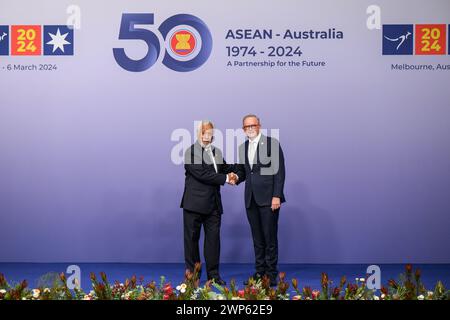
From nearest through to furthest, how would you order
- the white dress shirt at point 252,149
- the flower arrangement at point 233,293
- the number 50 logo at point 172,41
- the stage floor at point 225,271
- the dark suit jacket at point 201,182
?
the flower arrangement at point 233,293
the dark suit jacket at point 201,182
the white dress shirt at point 252,149
the stage floor at point 225,271
the number 50 logo at point 172,41

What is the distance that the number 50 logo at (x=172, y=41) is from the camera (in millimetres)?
6168

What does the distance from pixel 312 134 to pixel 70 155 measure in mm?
2731

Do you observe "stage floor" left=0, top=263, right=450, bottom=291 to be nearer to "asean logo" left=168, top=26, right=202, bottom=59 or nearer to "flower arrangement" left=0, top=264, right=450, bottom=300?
"asean logo" left=168, top=26, right=202, bottom=59

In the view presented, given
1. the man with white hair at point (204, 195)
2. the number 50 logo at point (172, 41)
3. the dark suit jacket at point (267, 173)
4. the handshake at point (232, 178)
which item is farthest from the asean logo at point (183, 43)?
the handshake at point (232, 178)

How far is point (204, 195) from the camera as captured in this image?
16.4ft

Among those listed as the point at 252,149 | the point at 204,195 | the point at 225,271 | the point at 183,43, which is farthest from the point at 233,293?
the point at 183,43

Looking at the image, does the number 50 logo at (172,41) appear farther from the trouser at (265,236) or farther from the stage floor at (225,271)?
the stage floor at (225,271)

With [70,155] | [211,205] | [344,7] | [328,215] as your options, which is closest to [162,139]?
[70,155]

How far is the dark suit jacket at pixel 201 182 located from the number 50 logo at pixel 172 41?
153cm

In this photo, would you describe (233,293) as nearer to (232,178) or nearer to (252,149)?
(232,178)

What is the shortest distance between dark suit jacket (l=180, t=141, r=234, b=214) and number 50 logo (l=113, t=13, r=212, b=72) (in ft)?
5.02

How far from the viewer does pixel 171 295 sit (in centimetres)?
239
